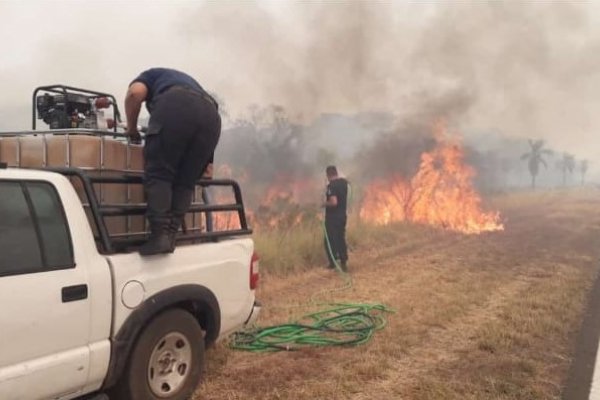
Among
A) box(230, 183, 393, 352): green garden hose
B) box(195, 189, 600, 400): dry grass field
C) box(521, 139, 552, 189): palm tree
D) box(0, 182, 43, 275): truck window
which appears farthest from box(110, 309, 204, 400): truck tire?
box(521, 139, 552, 189): palm tree

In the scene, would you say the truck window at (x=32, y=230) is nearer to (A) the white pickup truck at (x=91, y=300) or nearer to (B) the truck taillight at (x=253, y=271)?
(A) the white pickup truck at (x=91, y=300)

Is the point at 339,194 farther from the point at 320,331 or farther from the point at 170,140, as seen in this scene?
the point at 170,140

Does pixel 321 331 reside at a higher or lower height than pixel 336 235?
lower

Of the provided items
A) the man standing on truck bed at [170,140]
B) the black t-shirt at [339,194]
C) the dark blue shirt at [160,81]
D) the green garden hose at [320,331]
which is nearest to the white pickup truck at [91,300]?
the man standing on truck bed at [170,140]

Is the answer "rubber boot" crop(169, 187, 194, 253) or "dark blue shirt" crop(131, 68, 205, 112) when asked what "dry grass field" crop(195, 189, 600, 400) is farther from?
"dark blue shirt" crop(131, 68, 205, 112)

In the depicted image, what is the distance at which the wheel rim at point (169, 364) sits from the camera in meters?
3.63

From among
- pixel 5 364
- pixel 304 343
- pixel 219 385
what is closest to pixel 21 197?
pixel 5 364

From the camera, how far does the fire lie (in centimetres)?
1689

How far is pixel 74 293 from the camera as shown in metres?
3.04

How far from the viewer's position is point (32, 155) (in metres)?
Result: 3.88

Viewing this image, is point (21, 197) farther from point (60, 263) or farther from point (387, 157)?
point (387, 157)

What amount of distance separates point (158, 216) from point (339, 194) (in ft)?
22.1

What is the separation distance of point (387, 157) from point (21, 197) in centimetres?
1865

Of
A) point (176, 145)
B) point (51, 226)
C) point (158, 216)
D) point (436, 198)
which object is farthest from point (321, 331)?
point (436, 198)
